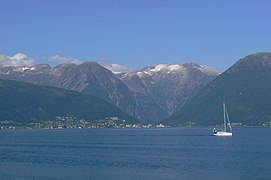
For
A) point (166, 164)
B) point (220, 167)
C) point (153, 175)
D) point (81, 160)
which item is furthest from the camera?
point (81, 160)

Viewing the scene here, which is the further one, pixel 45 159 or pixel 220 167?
pixel 45 159

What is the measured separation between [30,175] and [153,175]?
31.2m

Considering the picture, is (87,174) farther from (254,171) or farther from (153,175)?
(254,171)

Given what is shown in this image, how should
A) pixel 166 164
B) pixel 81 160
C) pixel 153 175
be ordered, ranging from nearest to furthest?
pixel 153 175 → pixel 166 164 → pixel 81 160

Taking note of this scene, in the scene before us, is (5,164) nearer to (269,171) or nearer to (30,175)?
(30,175)

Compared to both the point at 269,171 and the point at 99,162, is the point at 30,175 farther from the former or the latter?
the point at 269,171

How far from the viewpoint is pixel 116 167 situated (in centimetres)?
16325

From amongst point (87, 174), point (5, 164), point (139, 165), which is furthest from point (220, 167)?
point (5, 164)

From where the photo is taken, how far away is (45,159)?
7589 inches

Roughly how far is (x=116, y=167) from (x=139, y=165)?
8215 millimetres

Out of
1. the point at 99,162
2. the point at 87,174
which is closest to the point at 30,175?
the point at 87,174

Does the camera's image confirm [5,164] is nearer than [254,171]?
No

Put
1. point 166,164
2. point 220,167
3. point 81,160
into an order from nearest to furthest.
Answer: point 220,167
point 166,164
point 81,160

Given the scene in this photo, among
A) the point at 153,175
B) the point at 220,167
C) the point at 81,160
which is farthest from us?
the point at 81,160
